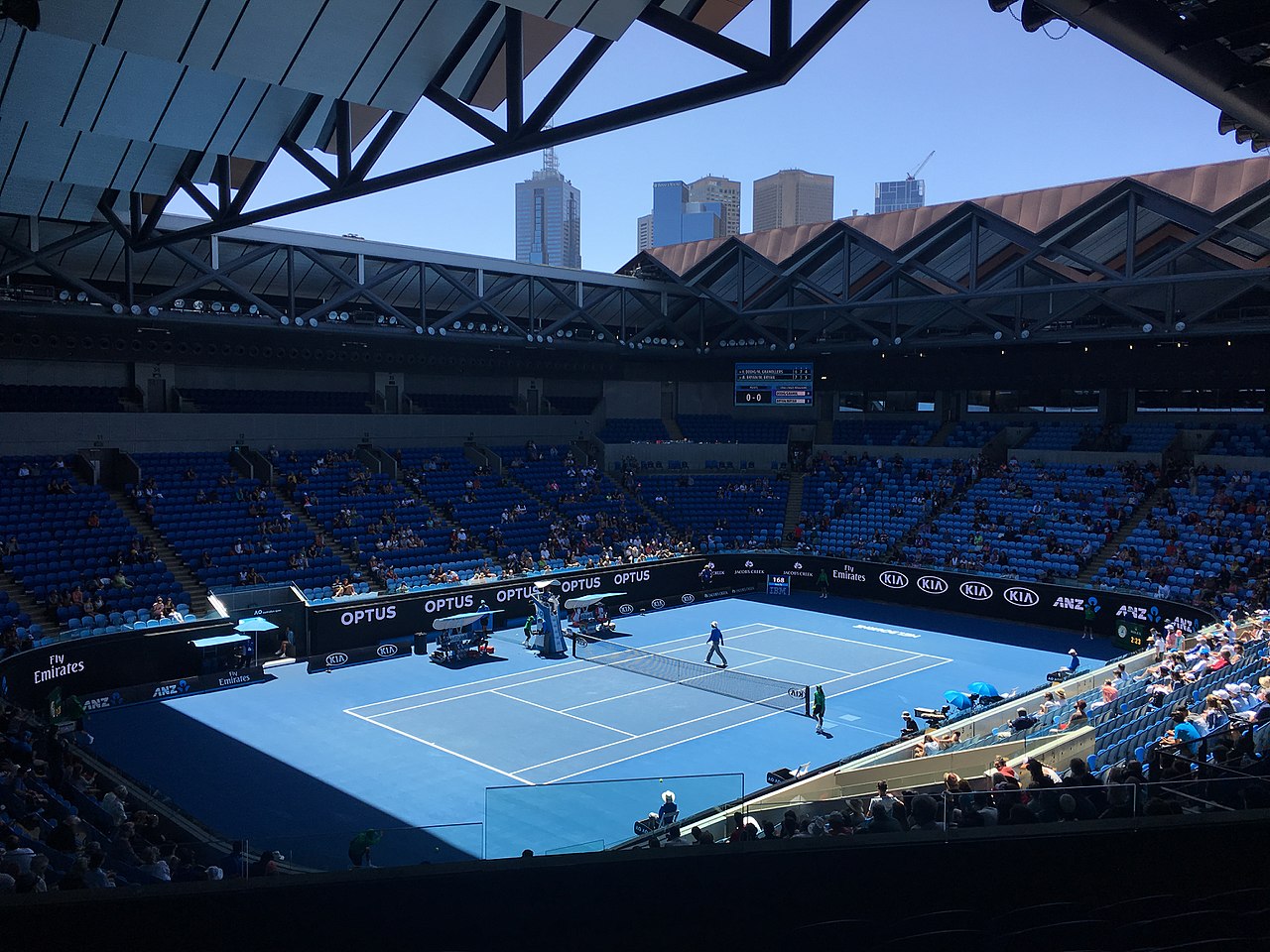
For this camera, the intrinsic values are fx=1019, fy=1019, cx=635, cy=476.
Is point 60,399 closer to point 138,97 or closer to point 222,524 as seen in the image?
point 222,524

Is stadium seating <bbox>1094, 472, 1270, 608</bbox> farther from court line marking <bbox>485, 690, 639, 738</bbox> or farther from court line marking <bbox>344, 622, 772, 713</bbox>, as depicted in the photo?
court line marking <bbox>485, 690, 639, 738</bbox>

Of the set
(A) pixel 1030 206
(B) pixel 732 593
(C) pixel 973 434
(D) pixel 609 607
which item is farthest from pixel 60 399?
(C) pixel 973 434

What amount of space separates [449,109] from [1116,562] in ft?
102

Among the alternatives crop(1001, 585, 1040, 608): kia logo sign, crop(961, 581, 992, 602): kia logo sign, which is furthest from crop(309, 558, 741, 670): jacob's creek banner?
crop(1001, 585, 1040, 608): kia logo sign

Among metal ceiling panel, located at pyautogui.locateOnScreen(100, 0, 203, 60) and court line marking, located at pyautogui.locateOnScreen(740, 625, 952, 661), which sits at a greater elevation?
metal ceiling panel, located at pyautogui.locateOnScreen(100, 0, 203, 60)

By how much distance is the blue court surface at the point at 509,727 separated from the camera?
19578mm

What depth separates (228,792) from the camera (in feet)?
66.1

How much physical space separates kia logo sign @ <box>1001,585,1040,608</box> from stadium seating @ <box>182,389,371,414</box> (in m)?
27.9

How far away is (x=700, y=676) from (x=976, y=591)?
14225 mm

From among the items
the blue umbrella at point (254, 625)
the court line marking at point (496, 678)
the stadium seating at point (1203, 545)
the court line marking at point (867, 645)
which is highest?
the stadium seating at point (1203, 545)

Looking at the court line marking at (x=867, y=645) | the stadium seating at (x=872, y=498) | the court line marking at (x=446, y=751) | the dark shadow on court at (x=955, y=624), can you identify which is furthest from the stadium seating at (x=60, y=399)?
the stadium seating at (x=872, y=498)

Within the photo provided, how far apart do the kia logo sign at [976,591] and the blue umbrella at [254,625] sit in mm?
24635

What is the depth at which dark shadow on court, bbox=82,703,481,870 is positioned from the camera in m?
18.6

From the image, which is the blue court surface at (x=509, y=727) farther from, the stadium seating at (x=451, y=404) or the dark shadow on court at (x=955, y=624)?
the stadium seating at (x=451, y=404)
